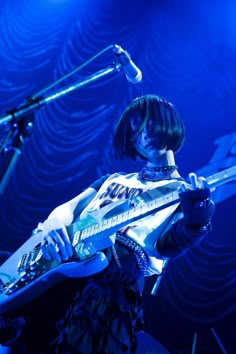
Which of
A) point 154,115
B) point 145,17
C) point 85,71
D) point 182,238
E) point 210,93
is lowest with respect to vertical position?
point 182,238

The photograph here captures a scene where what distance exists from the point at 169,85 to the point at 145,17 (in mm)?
863

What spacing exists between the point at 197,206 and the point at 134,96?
1.77 m

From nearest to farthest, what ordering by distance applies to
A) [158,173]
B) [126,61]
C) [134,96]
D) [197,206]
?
[197,206], [126,61], [158,173], [134,96]

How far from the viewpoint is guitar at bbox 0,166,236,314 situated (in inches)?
56.5

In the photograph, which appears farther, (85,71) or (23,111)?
(85,71)

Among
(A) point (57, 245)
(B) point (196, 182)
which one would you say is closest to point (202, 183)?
(B) point (196, 182)

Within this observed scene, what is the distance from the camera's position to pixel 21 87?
3148mm

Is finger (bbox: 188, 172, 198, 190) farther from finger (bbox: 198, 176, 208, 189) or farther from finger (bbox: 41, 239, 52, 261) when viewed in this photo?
finger (bbox: 41, 239, 52, 261)

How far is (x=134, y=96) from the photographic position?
9.78ft

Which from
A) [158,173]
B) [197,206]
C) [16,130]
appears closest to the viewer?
[16,130]

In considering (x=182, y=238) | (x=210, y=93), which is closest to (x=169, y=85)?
(x=210, y=93)

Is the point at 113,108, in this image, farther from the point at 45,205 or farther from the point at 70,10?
the point at 70,10

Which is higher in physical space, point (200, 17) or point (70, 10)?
point (70, 10)

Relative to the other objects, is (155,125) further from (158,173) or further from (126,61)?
(126,61)
